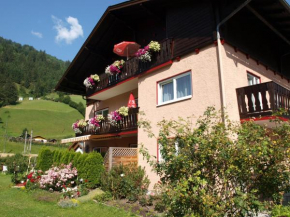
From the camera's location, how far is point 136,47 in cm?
1750

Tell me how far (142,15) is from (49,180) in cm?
1266

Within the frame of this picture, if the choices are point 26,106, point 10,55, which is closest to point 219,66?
point 26,106

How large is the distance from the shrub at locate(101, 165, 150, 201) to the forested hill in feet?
435

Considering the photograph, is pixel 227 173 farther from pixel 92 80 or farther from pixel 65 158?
pixel 92 80

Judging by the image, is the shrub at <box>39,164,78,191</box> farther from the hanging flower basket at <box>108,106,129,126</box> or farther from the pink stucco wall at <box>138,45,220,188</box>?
the pink stucco wall at <box>138,45,220,188</box>

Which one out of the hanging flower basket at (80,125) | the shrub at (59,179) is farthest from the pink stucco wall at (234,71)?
the hanging flower basket at (80,125)

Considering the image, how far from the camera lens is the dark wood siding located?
38.7ft

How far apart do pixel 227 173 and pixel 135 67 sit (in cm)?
1247

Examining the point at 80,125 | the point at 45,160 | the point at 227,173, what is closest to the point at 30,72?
the point at 80,125

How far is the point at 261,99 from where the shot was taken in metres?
9.93

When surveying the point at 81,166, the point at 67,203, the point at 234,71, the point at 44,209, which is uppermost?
the point at 234,71

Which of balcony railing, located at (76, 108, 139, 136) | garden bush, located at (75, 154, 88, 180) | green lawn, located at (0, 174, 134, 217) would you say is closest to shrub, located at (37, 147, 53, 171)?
balcony railing, located at (76, 108, 139, 136)

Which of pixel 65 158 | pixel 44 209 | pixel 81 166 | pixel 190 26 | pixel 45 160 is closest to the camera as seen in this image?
pixel 44 209

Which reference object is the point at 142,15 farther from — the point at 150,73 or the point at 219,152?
the point at 219,152
